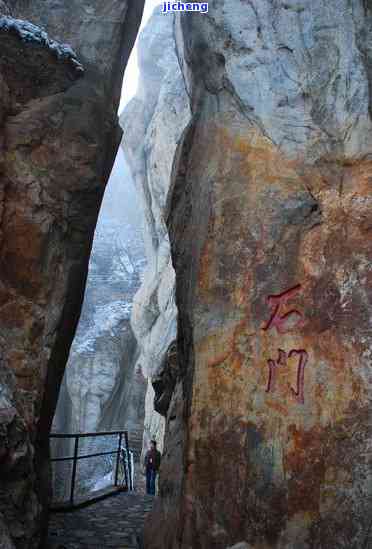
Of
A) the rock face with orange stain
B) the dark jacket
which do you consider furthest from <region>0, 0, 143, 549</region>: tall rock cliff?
the dark jacket

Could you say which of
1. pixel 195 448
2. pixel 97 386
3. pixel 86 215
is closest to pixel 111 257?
pixel 97 386

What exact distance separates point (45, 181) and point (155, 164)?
485 inches

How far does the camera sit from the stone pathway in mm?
6152

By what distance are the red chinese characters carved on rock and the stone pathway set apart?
2964 millimetres

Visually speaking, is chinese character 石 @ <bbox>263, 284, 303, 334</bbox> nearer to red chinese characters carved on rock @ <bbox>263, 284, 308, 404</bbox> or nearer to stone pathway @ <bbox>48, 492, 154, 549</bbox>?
red chinese characters carved on rock @ <bbox>263, 284, 308, 404</bbox>

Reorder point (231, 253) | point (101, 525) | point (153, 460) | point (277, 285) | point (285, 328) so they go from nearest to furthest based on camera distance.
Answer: point (285, 328), point (277, 285), point (231, 253), point (101, 525), point (153, 460)

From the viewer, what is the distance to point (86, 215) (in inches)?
265

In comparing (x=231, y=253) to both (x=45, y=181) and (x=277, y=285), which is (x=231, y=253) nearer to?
(x=277, y=285)

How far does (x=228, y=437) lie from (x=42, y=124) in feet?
13.9

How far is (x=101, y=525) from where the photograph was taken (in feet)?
22.6
